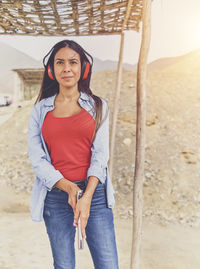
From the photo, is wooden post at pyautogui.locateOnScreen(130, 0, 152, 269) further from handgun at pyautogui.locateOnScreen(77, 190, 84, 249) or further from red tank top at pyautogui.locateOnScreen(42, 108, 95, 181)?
handgun at pyautogui.locateOnScreen(77, 190, 84, 249)

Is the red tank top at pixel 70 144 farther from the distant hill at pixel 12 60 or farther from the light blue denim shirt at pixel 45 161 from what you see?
the distant hill at pixel 12 60

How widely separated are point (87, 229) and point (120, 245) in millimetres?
2274

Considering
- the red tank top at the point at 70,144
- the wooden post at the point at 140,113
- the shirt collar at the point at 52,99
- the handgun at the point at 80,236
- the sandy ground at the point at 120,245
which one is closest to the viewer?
the handgun at the point at 80,236

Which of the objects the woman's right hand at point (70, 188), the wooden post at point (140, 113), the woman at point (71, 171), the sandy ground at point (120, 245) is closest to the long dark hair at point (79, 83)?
the woman at point (71, 171)

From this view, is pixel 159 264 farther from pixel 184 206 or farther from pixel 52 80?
pixel 52 80

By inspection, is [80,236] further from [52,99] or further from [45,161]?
[52,99]

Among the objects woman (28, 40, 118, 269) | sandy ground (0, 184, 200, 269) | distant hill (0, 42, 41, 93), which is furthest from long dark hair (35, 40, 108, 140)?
distant hill (0, 42, 41, 93)

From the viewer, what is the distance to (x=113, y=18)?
3.21m

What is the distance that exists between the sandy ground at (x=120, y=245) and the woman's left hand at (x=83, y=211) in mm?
1819

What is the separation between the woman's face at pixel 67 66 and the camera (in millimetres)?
1356

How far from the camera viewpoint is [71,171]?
4.18ft

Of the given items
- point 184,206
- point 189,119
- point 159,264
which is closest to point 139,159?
point 159,264

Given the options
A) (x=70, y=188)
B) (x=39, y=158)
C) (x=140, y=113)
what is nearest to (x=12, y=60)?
(x=140, y=113)

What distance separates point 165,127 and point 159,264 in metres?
4.39
